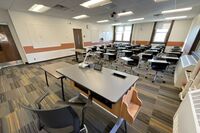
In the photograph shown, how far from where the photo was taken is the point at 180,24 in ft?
24.1

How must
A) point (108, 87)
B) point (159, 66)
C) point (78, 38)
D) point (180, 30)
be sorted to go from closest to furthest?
point (108, 87) → point (159, 66) → point (180, 30) → point (78, 38)

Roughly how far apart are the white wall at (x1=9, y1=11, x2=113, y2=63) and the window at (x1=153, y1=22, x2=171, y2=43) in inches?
264

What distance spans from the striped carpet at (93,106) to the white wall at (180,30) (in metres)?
6.60

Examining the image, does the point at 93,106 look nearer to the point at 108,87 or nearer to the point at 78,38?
the point at 108,87

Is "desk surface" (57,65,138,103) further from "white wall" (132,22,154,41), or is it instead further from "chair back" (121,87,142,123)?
"white wall" (132,22,154,41)

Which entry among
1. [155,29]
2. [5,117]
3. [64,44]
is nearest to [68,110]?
[5,117]

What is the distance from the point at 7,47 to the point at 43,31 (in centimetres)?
197

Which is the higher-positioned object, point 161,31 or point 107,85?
point 161,31

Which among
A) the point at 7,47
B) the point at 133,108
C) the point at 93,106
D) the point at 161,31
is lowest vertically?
the point at 93,106

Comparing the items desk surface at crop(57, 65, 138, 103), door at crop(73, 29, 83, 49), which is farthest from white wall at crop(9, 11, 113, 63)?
desk surface at crop(57, 65, 138, 103)

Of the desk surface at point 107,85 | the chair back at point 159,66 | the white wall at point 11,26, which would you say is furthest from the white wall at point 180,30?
the white wall at point 11,26

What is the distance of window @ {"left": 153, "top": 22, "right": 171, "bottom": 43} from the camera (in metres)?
7.94

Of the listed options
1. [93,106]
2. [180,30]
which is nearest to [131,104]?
[93,106]

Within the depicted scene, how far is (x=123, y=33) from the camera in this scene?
10.8 m
